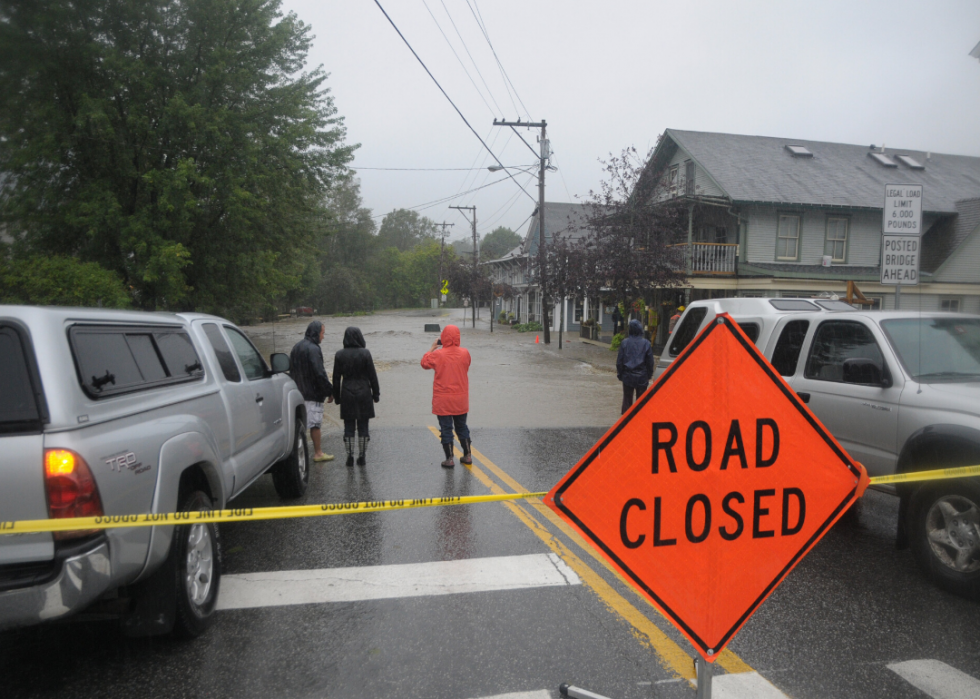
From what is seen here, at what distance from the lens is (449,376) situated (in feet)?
25.9

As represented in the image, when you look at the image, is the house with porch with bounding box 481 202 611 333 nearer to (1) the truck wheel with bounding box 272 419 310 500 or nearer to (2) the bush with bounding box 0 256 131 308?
(2) the bush with bounding box 0 256 131 308

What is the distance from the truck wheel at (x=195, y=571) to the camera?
3.62 meters

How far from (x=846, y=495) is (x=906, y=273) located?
3253 millimetres

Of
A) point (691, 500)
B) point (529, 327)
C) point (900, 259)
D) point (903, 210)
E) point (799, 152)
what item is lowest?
point (529, 327)

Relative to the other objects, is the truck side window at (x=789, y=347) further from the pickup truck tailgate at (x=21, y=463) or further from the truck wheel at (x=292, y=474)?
the pickup truck tailgate at (x=21, y=463)

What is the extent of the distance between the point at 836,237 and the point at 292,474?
21.6 metres

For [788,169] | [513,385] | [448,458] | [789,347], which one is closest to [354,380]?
[448,458]

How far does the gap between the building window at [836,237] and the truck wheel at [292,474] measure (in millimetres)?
20504

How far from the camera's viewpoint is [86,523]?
2.89 metres

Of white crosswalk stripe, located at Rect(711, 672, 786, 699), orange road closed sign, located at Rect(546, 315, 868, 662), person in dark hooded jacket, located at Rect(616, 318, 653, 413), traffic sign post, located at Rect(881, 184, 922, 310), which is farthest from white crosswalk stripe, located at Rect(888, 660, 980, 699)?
person in dark hooded jacket, located at Rect(616, 318, 653, 413)

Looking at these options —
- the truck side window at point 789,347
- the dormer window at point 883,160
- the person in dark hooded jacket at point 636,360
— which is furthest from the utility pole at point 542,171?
the truck side window at point 789,347

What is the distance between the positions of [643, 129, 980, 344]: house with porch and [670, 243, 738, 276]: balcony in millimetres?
34

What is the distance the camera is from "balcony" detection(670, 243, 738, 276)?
23828 mm

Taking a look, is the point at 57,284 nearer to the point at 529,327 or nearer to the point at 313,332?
the point at 313,332
